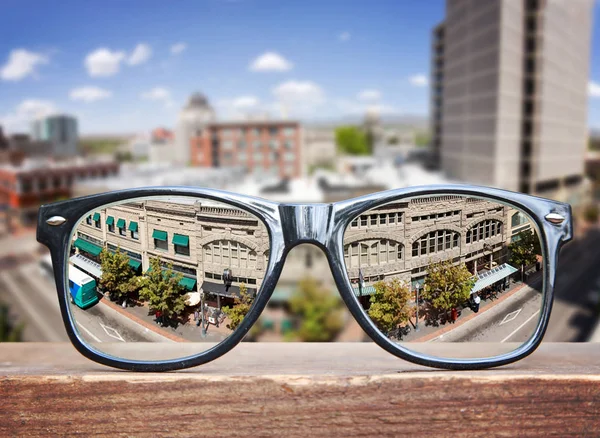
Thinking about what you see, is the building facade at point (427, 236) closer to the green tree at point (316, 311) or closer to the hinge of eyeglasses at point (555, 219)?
the hinge of eyeglasses at point (555, 219)

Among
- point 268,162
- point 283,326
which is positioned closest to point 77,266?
point 283,326

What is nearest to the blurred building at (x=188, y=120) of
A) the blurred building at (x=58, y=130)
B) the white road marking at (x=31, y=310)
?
the blurred building at (x=58, y=130)

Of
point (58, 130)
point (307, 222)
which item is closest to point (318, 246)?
point (307, 222)

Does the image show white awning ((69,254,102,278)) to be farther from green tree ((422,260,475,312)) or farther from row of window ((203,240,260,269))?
green tree ((422,260,475,312))

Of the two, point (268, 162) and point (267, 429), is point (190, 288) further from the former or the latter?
point (268, 162)

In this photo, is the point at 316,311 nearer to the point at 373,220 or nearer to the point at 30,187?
the point at 373,220

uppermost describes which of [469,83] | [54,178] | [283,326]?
[469,83]

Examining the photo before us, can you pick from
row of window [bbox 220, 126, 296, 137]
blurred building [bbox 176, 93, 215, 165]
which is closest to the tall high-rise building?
row of window [bbox 220, 126, 296, 137]
